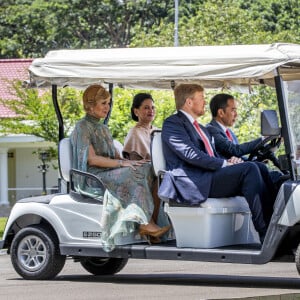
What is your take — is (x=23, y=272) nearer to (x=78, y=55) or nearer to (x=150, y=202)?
(x=150, y=202)

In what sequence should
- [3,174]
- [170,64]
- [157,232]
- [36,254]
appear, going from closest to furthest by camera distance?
[170,64]
[157,232]
[36,254]
[3,174]

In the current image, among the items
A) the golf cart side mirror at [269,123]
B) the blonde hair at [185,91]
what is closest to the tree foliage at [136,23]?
the blonde hair at [185,91]

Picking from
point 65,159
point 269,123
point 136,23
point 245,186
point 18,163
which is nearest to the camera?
point 269,123

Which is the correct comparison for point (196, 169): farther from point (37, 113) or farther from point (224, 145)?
point (37, 113)

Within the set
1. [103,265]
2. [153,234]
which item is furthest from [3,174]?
[153,234]

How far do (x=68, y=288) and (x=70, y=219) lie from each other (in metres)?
0.77

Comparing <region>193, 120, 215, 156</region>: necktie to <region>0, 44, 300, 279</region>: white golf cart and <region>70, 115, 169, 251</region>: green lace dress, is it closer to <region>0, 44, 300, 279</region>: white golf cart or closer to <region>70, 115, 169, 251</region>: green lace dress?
<region>0, 44, 300, 279</region>: white golf cart

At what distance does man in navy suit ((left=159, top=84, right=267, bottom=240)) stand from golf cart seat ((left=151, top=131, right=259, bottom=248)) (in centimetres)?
9

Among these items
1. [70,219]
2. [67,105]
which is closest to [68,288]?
[70,219]

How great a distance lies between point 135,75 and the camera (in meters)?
11.2

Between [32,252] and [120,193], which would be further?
[32,252]

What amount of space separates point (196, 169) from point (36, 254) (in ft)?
6.45

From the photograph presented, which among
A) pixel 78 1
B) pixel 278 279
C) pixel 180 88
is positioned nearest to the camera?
pixel 180 88

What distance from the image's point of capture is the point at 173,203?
Result: 1116 centimetres
